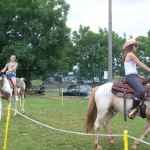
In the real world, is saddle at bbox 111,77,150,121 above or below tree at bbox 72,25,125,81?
below

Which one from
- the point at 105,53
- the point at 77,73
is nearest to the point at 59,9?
the point at 77,73

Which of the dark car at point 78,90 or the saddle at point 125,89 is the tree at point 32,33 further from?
the saddle at point 125,89

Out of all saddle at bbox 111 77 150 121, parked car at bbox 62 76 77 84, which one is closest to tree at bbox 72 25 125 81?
parked car at bbox 62 76 77 84

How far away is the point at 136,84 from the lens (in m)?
6.75

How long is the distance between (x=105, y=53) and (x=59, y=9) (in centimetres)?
1678

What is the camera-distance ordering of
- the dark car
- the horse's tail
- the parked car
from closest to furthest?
the horse's tail, the dark car, the parked car

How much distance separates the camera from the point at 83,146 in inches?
285

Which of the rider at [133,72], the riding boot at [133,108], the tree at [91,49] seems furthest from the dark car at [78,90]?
the riding boot at [133,108]

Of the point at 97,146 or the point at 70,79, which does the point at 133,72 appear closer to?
the point at 97,146

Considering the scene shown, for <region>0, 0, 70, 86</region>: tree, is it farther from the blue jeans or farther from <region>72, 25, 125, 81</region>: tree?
the blue jeans

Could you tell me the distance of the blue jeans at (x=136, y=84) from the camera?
6609 mm

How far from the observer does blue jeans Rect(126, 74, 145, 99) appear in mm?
6609

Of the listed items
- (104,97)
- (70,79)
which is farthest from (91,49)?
(104,97)

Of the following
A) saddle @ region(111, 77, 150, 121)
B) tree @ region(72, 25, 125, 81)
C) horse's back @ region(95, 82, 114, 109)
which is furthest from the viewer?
tree @ region(72, 25, 125, 81)
